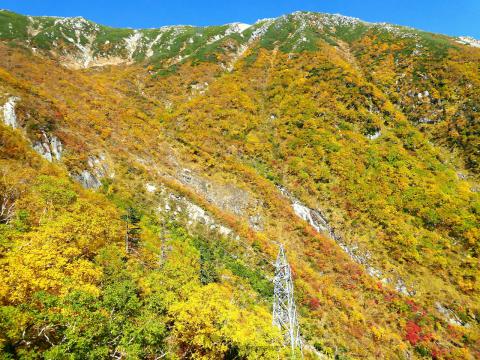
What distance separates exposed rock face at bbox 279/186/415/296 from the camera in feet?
149

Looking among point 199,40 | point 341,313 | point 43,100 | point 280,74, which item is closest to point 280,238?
→ point 341,313

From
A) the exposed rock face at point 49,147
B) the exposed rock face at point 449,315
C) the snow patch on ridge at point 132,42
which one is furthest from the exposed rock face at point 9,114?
the snow patch on ridge at point 132,42

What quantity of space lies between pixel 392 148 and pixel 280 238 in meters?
36.6

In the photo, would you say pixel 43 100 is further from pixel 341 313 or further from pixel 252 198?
pixel 341 313

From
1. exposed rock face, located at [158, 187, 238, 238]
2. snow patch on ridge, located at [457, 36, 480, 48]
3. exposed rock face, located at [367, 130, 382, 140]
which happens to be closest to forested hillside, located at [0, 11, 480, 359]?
exposed rock face, located at [158, 187, 238, 238]

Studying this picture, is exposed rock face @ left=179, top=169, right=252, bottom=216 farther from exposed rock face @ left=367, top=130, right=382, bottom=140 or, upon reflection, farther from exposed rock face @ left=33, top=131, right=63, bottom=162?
exposed rock face @ left=367, top=130, right=382, bottom=140

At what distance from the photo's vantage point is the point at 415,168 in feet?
208

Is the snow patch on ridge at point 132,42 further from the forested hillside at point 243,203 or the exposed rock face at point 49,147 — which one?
the exposed rock face at point 49,147

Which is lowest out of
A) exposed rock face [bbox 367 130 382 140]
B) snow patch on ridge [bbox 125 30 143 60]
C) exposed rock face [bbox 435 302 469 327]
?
exposed rock face [bbox 435 302 469 327]

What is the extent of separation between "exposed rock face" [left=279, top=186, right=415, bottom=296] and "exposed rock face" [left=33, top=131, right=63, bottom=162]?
36.4 metres

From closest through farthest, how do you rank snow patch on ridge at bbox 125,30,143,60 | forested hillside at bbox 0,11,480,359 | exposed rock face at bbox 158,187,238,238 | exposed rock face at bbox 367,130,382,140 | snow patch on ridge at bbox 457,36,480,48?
1. forested hillside at bbox 0,11,480,359
2. exposed rock face at bbox 158,187,238,238
3. exposed rock face at bbox 367,130,382,140
4. snow patch on ridge at bbox 457,36,480,48
5. snow patch on ridge at bbox 125,30,143,60

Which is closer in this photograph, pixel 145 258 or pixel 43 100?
pixel 145 258

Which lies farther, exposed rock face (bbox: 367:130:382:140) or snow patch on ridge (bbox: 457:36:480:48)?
snow patch on ridge (bbox: 457:36:480:48)

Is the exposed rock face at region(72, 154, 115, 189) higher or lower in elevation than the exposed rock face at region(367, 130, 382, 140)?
lower
